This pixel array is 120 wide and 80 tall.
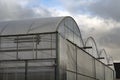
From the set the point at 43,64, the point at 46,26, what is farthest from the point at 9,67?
the point at 46,26

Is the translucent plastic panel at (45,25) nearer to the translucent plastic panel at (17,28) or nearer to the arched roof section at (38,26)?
the arched roof section at (38,26)

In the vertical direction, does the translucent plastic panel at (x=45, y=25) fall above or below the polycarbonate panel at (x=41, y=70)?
above

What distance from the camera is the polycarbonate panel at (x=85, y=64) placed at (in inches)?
967

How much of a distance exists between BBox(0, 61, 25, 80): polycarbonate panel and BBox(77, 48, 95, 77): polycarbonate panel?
5810mm

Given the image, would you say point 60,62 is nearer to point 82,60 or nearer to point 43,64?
point 43,64

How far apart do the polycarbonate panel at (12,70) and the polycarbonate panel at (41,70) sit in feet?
1.71

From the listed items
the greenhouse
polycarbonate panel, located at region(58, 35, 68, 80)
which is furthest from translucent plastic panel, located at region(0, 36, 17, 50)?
polycarbonate panel, located at region(58, 35, 68, 80)

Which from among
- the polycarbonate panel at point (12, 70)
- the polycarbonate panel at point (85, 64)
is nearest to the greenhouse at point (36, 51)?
the polycarbonate panel at point (12, 70)

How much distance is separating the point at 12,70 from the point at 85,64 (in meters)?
8.81

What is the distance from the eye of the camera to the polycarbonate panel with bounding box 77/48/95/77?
24553 millimetres

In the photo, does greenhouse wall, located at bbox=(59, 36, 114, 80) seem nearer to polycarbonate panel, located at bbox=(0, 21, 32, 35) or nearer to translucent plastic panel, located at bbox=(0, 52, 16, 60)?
polycarbonate panel, located at bbox=(0, 21, 32, 35)

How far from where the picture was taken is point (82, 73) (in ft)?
83.7

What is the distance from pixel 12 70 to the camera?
1992cm

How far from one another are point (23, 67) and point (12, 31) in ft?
10.2
